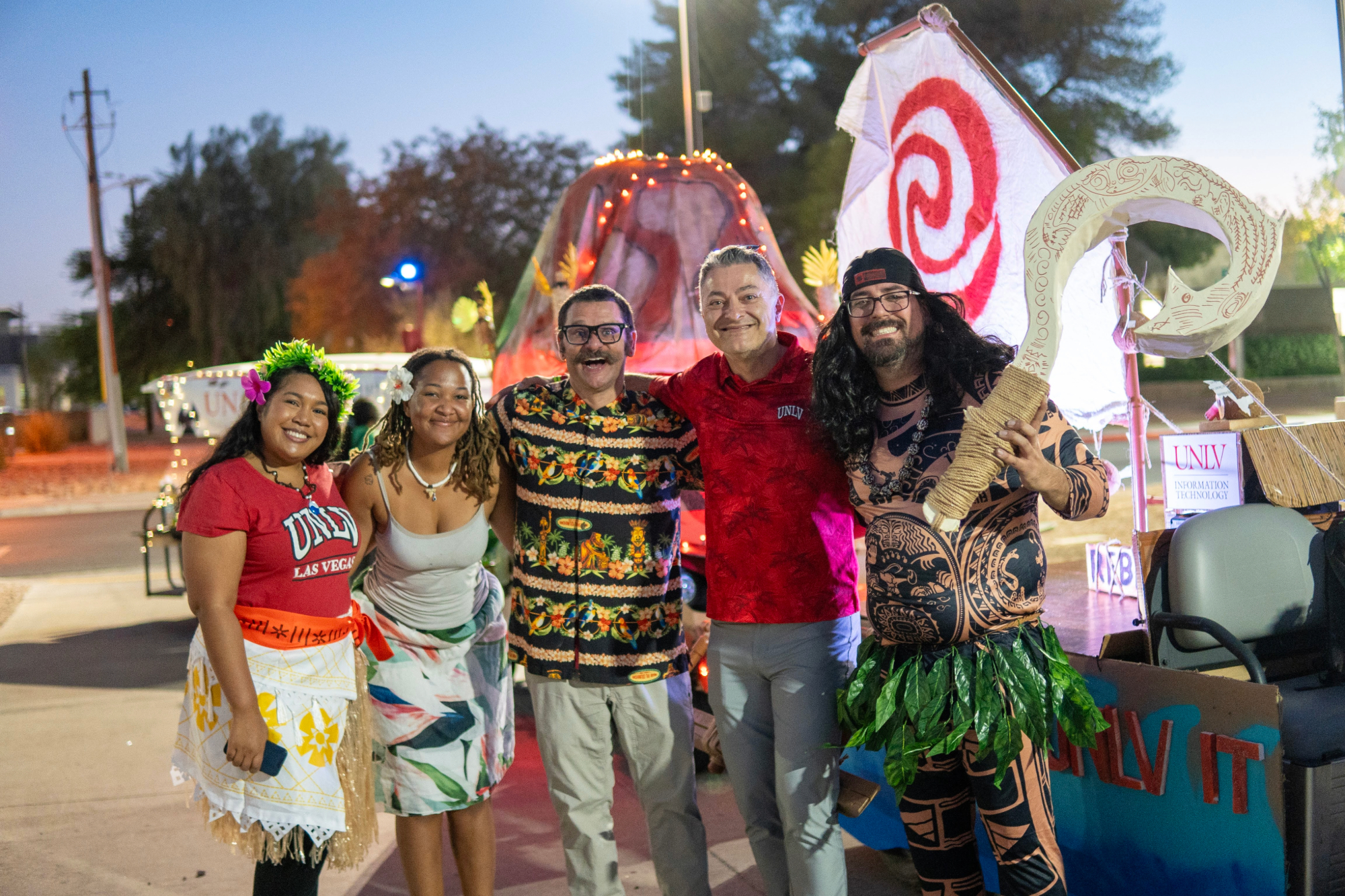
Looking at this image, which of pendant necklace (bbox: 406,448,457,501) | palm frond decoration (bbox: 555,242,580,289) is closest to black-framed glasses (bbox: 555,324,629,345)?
pendant necklace (bbox: 406,448,457,501)

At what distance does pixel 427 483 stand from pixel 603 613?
1.92 feet

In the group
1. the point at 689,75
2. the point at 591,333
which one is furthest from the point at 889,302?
the point at 689,75

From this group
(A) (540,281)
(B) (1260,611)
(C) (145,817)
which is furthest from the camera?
(A) (540,281)

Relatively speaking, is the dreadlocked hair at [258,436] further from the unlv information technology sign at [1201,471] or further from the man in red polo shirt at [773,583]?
the unlv information technology sign at [1201,471]

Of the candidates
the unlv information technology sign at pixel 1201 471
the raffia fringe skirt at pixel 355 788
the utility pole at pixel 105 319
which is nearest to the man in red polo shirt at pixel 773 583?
the raffia fringe skirt at pixel 355 788

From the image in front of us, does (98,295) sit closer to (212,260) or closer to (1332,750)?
(212,260)

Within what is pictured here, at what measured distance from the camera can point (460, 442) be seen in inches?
113

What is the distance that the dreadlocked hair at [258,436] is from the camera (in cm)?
263

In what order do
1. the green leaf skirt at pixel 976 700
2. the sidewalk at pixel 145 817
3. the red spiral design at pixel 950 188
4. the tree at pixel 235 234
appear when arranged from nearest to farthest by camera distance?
the green leaf skirt at pixel 976 700
the sidewalk at pixel 145 817
the red spiral design at pixel 950 188
the tree at pixel 235 234

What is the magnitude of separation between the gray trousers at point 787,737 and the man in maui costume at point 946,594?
111 mm

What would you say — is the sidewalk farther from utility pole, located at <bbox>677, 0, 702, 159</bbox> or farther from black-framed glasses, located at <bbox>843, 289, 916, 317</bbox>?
utility pole, located at <bbox>677, 0, 702, 159</bbox>

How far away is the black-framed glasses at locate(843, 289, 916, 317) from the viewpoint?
2479 mm

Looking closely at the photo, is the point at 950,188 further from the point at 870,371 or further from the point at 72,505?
the point at 72,505

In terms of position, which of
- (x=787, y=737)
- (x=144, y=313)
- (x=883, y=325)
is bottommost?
(x=787, y=737)
